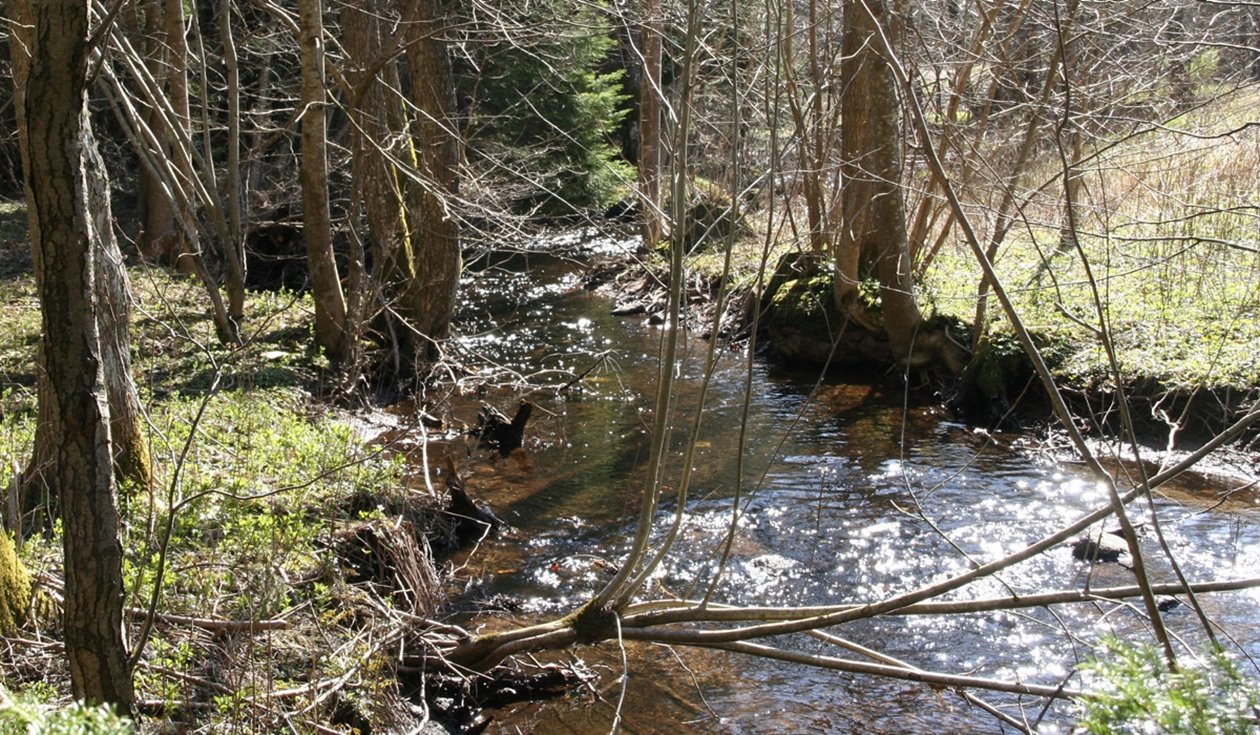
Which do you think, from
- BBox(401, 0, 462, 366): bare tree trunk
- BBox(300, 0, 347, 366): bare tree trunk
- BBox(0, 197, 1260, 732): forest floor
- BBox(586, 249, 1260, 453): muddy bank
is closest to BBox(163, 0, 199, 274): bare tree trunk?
BBox(300, 0, 347, 366): bare tree trunk

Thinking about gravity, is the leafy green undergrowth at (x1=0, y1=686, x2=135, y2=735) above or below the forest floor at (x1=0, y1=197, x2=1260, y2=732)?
above

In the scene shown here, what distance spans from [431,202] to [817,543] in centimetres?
630

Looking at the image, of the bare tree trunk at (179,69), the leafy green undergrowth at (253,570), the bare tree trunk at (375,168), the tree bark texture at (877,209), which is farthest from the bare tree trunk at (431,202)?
the tree bark texture at (877,209)

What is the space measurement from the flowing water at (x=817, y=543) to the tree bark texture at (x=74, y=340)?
6.25ft

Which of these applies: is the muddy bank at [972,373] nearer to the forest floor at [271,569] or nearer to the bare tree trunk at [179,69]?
the forest floor at [271,569]

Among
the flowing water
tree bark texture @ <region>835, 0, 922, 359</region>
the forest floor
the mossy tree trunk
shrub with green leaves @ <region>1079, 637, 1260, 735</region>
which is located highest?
tree bark texture @ <region>835, 0, 922, 359</region>

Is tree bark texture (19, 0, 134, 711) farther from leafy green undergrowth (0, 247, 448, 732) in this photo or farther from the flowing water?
the flowing water

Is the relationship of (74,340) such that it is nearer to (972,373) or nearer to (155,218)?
(972,373)

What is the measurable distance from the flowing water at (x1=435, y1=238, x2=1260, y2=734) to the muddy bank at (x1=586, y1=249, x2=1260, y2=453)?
45 centimetres

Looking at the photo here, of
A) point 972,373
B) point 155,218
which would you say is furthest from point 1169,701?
point 155,218

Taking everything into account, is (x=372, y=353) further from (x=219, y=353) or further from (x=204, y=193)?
(x=204, y=193)

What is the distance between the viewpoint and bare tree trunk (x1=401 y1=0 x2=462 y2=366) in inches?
446

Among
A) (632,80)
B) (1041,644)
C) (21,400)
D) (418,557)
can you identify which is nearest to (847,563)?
(1041,644)

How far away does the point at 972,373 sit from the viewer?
10.7 m
